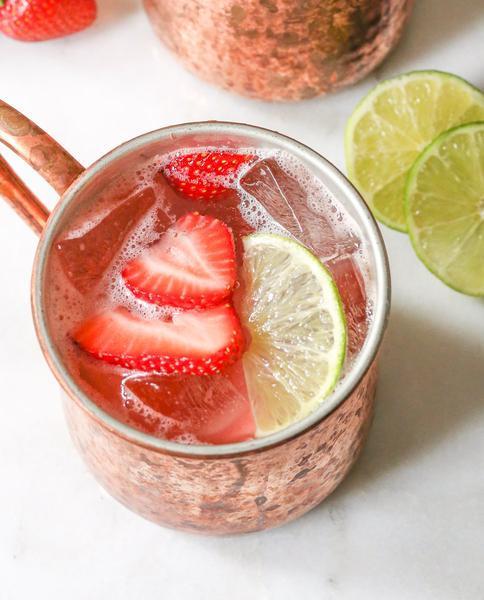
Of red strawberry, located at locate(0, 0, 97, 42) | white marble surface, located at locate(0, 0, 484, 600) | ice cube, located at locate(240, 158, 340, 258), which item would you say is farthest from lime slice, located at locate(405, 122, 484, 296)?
red strawberry, located at locate(0, 0, 97, 42)

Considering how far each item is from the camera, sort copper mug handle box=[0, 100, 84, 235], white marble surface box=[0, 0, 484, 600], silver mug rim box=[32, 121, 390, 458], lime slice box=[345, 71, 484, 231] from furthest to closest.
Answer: lime slice box=[345, 71, 484, 231], white marble surface box=[0, 0, 484, 600], copper mug handle box=[0, 100, 84, 235], silver mug rim box=[32, 121, 390, 458]

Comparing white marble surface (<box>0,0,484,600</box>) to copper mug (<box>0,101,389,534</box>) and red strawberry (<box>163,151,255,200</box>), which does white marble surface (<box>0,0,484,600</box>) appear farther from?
red strawberry (<box>163,151,255,200</box>)

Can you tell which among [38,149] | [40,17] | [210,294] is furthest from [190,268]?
[40,17]

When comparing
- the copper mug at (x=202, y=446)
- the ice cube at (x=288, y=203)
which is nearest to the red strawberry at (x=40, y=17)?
the copper mug at (x=202, y=446)

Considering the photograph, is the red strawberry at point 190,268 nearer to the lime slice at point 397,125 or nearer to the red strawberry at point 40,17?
the lime slice at point 397,125

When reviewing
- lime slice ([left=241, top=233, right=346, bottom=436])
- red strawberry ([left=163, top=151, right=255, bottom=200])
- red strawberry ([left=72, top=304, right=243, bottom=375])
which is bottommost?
lime slice ([left=241, top=233, right=346, bottom=436])
